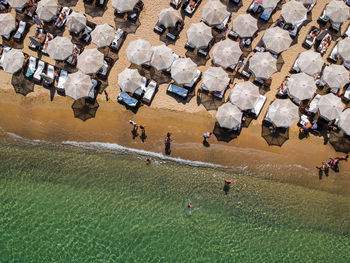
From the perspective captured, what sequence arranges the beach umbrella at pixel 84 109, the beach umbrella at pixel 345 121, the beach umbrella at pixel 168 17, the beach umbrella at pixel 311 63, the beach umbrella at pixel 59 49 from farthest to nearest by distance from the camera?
the beach umbrella at pixel 84 109
the beach umbrella at pixel 168 17
the beach umbrella at pixel 59 49
the beach umbrella at pixel 311 63
the beach umbrella at pixel 345 121

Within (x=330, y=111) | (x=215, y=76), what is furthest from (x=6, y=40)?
(x=330, y=111)

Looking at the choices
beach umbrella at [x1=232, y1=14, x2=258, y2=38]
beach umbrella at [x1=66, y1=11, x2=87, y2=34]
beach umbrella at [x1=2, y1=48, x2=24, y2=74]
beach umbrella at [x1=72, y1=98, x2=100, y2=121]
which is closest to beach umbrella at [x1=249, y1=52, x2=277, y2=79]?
beach umbrella at [x1=232, y1=14, x2=258, y2=38]

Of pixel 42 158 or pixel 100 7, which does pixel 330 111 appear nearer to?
pixel 100 7

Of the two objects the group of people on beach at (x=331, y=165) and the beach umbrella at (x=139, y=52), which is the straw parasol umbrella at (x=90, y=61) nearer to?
the beach umbrella at (x=139, y=52)

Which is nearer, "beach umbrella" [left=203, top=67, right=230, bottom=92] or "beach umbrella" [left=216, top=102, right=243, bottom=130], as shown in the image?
"beach umbrella" [left=216, top=102, right=243, bottom=130]

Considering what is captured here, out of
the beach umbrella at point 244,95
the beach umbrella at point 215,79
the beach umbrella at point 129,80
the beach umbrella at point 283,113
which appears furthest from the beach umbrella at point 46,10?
the beach umbrella at point 283,113

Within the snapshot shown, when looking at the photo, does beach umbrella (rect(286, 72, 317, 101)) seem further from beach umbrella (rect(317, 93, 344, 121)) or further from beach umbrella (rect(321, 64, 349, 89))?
beach umbrella (rect(321, 64, 349, 89))

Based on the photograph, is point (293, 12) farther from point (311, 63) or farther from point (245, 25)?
point (311, 63)
